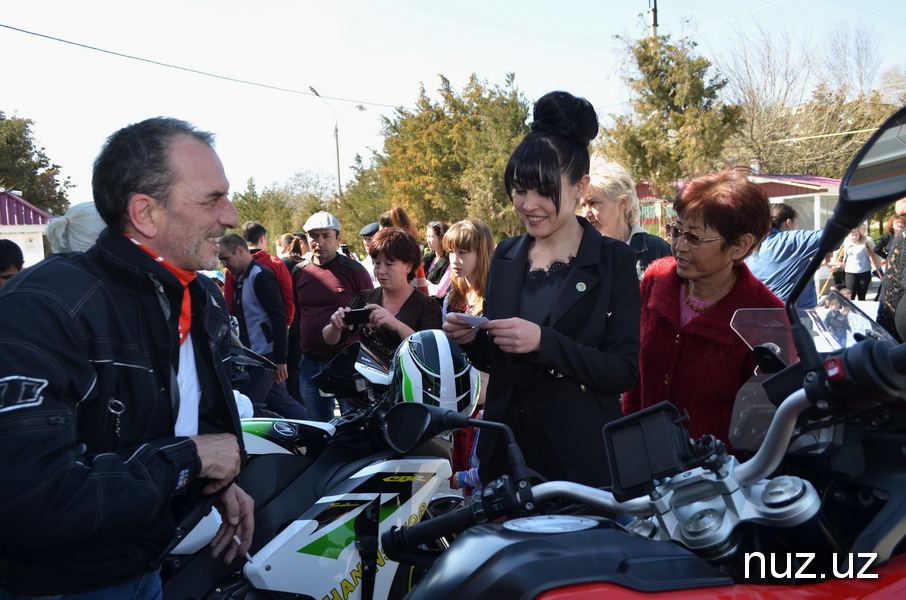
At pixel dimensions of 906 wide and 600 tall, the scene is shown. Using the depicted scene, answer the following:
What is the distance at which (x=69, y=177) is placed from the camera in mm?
33688

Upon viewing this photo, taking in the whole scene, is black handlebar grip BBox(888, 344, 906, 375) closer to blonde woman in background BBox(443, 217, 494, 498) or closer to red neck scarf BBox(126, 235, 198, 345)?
red neck scarf BBox(126, 235, 198, 345)

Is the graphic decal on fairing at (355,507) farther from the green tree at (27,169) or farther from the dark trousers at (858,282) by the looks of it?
the green tree at (27,169)

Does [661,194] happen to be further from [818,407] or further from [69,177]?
[69,177]

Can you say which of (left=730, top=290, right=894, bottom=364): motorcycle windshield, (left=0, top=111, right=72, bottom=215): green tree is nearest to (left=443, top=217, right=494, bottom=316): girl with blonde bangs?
(left=730, top=290, right=894, bottom=364): motorcycle windshield

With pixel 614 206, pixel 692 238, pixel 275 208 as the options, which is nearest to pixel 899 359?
pixel 692 238

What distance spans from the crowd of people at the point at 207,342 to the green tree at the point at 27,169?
28234 millimetres

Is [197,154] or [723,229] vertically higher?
[197,154]

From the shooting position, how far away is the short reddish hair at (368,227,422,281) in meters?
4.69

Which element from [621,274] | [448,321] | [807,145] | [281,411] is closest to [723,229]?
[621,274]

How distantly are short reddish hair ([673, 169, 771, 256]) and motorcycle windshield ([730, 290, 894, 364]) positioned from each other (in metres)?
1.05

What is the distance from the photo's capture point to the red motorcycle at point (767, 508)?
1.03 metres

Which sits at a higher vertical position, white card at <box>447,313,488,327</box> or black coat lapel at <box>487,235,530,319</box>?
black coat lapel at <box>487,235,530,319</box>

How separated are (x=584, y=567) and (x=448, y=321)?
1.40 meters

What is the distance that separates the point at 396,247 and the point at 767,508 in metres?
3.73
